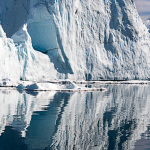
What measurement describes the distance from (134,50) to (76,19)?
769 cm

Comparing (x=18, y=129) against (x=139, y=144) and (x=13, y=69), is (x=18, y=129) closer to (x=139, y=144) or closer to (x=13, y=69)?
(x=139, y=144)

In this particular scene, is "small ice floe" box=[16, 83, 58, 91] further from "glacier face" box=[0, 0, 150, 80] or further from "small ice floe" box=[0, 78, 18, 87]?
"glacier face" box=[0, 0, 150, 80]

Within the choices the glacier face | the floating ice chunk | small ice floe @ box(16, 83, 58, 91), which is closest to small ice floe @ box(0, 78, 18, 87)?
small ice floe @ box(16, 83, 58, 91)

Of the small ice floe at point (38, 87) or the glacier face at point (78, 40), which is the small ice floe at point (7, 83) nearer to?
the small ice floe at point (38, 87)

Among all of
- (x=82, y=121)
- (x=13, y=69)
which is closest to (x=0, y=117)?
(x=82, y=121)

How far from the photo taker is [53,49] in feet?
88.5

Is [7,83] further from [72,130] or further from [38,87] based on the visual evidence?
[72,130]

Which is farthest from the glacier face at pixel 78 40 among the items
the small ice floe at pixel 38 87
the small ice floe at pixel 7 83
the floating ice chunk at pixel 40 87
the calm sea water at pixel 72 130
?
the calm sea water at pixel 72 130

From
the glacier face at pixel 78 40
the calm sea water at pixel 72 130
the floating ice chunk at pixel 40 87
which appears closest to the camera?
the calm sea water at pixel 72 130

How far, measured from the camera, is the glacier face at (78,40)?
24.5 meters

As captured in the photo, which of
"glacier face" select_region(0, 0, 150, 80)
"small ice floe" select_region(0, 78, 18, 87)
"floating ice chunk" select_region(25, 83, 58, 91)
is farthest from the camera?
"glacier face" select_region(0, 0, 150, 80)

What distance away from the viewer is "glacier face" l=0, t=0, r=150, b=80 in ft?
80.3

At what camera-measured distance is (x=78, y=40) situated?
29.4m

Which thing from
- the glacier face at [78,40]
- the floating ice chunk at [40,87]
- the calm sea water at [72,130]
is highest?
the glacier face at [78,40]
